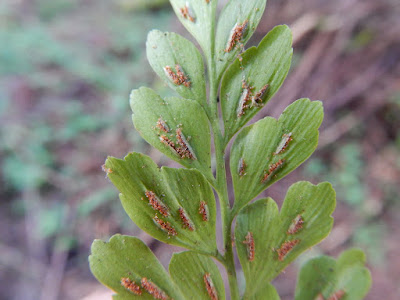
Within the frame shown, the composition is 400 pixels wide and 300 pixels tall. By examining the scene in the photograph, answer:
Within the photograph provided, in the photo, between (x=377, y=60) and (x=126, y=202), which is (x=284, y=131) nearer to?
(x=126, y=202)

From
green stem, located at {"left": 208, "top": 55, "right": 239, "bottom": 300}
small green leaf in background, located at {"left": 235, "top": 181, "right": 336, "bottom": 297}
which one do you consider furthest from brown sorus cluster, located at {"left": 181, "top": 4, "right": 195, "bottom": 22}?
small green leaf in background, located at {"left": 235, "top": 181, "right": 336, "bottom": 297}

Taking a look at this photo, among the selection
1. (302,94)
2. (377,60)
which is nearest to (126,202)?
(302,94)

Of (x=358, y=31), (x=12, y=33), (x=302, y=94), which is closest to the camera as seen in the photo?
(x=302, y=94)

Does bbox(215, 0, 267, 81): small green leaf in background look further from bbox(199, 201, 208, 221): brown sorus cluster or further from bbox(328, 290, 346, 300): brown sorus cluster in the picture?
bbox(328, 290, 346, 300): brown sorus cluster

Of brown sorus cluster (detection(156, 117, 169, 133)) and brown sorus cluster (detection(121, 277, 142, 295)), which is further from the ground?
brown sorus cluster (detection(156, 117, 169, 133))

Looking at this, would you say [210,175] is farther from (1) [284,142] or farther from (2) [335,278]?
(2) [335,278]
